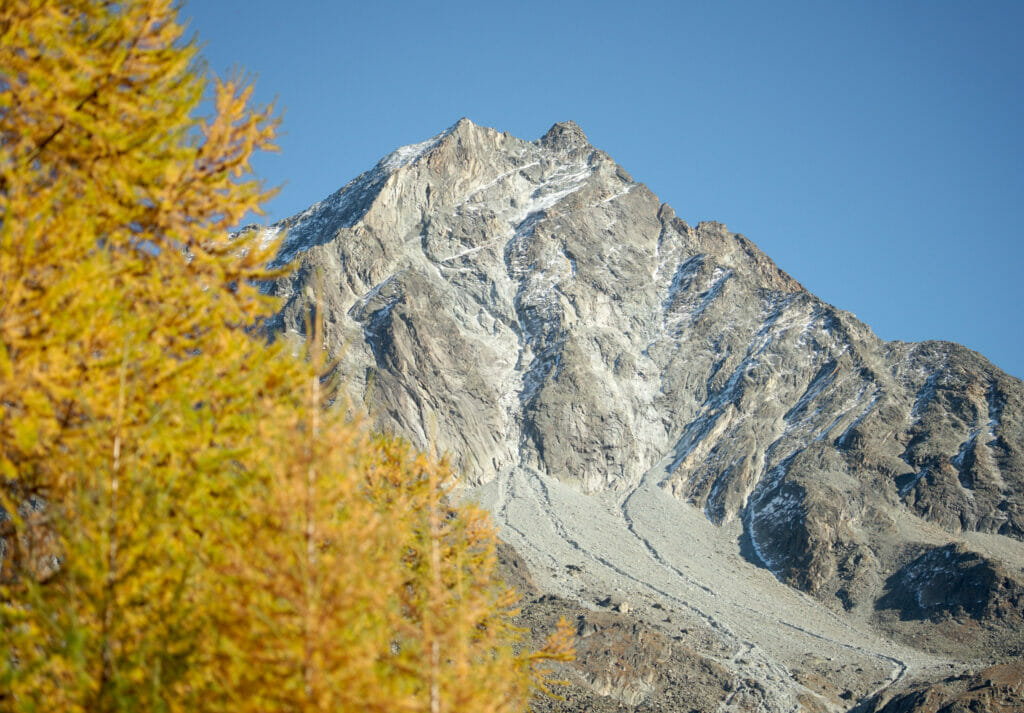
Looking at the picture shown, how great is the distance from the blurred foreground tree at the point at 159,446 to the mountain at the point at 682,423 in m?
70.8

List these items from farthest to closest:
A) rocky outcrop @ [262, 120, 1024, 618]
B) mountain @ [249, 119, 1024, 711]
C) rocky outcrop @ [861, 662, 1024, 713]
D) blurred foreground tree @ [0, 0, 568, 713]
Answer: rocky outcrop @ [262, 120, 1024, 618], mountain @ [249, 119, 1024, 711], rocky outcrop @ [861, 662, 1024, 713], blurred foreground tree @ [0, 0, 568, 713]

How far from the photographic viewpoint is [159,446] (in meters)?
6.74

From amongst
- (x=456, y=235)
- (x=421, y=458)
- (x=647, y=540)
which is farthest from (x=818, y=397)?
(x=421, y=458)

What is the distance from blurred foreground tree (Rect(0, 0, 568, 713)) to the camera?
5.46 meters

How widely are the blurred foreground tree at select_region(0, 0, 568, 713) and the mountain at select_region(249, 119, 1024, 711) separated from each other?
2788 inches

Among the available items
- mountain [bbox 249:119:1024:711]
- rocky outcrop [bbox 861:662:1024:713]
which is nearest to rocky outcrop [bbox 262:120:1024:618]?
mountain [bbox 249:119:1024:711]

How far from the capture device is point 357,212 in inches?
6880

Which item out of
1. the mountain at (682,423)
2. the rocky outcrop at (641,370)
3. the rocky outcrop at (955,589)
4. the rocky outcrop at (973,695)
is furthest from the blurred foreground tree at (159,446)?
the rocky outcrop at (641,370)

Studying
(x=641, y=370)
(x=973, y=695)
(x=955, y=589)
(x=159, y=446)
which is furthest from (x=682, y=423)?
(x=159, y=446)

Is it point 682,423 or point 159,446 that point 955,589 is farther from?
point 159,446

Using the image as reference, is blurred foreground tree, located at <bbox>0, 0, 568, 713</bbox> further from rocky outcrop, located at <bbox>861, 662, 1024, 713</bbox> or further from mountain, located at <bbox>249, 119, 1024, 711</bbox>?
mountain, located at <bbox>249, 119, 1024, 711</bbox>

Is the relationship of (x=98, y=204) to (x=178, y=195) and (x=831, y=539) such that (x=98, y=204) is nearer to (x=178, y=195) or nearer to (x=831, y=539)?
(x=178, y=195)

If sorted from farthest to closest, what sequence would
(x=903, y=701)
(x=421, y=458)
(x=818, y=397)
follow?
(x=818, y=397) < (x=903, y=701) < (x=421, y=458)

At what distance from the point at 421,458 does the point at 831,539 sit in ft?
385
